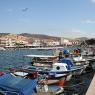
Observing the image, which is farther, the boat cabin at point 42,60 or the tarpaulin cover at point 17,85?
the boat cabin at point 42,60

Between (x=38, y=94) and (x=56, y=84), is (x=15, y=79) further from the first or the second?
(x=56, y=84)

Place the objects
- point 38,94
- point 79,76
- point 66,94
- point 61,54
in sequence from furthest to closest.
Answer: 1. point 61,54
2. point 79,76
3. point 66,94
4. point 38,94

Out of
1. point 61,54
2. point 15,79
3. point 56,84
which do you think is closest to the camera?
point 15,79

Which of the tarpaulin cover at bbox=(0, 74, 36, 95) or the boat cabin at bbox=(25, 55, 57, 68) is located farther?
the boat cabin at bbox=(25, 55, 57, 68)

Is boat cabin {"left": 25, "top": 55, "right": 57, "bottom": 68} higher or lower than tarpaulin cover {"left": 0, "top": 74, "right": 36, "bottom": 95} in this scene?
lower

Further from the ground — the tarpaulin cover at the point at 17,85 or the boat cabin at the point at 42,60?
the tarpaulin cover at the point at 17,85

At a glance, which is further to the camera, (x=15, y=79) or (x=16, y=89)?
(x=15, y=79)

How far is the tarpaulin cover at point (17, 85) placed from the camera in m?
18.8

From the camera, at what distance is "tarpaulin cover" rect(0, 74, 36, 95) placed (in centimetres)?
1881

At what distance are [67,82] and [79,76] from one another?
6.33 m

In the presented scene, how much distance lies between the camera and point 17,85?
63.1ft

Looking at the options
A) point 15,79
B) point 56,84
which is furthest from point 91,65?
point 15,79

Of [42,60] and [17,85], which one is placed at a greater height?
[17,85]

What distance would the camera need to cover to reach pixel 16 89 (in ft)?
61.4
